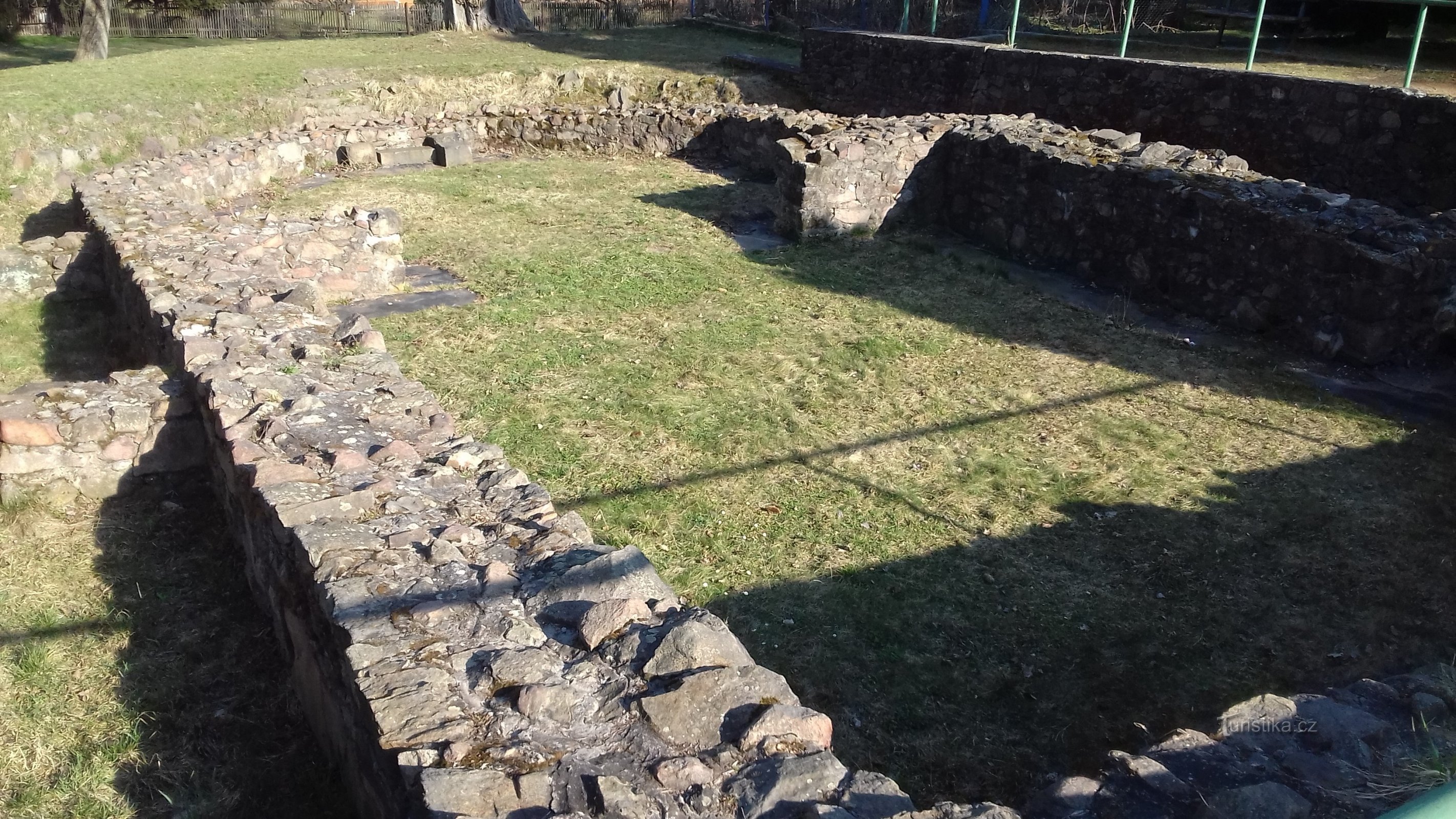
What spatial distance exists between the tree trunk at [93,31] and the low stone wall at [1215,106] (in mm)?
14667

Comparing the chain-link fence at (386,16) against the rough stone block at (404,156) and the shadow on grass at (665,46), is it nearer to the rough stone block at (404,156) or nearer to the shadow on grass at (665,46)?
the shadow on grass at (665,46)

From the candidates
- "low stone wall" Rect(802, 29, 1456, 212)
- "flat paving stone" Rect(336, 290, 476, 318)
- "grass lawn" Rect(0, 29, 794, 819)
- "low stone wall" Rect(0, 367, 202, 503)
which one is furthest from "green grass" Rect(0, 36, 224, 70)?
"low stone wall" Rect(0, 367, 202, 503)

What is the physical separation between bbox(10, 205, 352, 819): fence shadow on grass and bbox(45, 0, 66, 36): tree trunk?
96.6ft

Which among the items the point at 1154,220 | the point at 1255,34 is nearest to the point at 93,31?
the point at 1255,34

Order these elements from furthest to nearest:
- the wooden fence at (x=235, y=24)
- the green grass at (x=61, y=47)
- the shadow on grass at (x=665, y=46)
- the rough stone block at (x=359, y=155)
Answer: the wooden fence at (x=235, y=24) < the green grass at (x=61, y=47) < the shadow on grass at (x=665, y=46) < the rough stone block at (x=359, y=155)

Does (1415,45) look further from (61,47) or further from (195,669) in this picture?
(61,47)

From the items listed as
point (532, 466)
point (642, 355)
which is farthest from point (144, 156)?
point (532, 466)

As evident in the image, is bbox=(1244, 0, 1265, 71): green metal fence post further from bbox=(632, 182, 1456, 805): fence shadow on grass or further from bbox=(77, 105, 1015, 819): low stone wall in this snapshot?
bbox=(77, 105, 1015, 819): low stone wall

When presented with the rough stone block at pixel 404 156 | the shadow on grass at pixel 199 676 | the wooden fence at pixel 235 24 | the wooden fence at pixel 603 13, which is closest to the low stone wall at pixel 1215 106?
the rough stone block at pixel 404 156

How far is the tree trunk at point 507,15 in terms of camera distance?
25547 mm

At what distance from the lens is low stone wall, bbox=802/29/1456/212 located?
9.66 meters

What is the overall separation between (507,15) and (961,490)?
2308cm

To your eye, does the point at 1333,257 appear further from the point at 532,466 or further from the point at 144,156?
the point at 144,156

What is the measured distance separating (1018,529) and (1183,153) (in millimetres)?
5563
